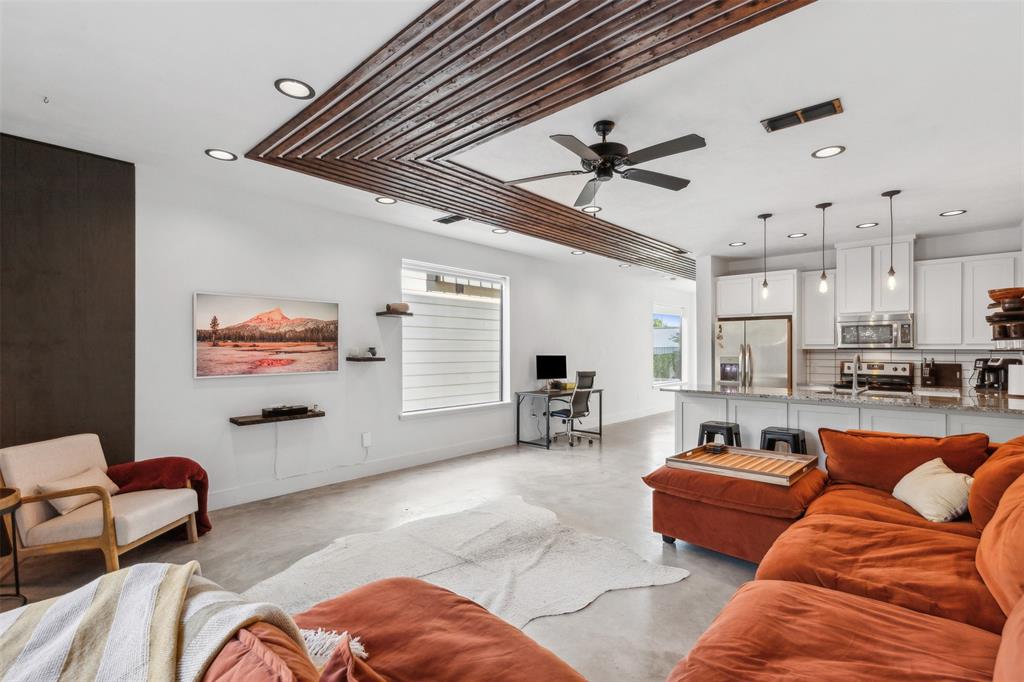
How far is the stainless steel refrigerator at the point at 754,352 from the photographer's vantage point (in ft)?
21.3

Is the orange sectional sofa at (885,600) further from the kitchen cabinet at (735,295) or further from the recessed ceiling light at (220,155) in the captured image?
the kitchen cabinet at (735,295)

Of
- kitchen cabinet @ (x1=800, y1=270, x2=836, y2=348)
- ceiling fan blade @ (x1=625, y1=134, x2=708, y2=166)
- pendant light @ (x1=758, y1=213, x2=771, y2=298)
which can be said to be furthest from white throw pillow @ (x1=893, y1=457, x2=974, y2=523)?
kitchen cabinet @ (x1=800, y1=270, x2=836, y2=348)

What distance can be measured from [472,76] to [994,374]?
6.28 metres

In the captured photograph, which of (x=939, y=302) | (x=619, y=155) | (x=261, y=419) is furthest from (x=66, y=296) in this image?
(x=939, y=302)

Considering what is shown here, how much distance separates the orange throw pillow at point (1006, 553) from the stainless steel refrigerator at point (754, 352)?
14.6 feet

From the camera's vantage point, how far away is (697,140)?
2641 mm

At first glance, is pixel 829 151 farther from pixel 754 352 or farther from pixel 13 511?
pixel 13 511

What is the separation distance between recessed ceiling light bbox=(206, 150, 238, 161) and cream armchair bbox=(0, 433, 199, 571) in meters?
2.11

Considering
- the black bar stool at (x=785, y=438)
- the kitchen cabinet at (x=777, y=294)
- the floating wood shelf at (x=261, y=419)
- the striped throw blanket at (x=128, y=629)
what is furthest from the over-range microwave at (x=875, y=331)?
the striped throw blanket at (x=128, y=629)

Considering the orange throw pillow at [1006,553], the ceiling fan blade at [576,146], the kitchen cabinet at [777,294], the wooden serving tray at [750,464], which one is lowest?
the wooden serving tray at [750,464]

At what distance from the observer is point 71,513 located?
9.40ft

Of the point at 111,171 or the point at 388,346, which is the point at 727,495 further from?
the point at 111,171

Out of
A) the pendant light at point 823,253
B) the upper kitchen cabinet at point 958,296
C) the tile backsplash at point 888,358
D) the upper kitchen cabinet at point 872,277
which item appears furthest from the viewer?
the upper kitchen cabinet at point 872,277

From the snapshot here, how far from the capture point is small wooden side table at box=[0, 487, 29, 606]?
95.3 inches
